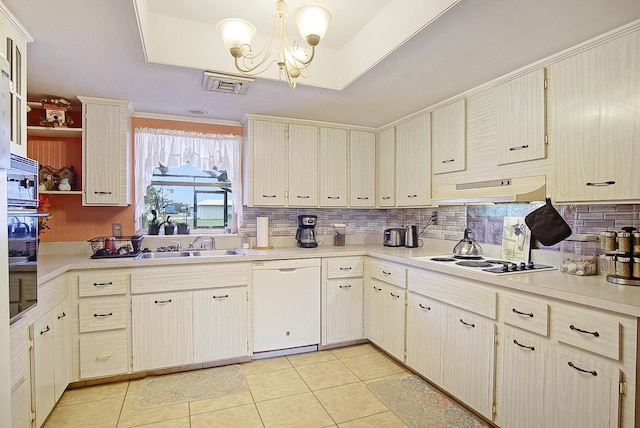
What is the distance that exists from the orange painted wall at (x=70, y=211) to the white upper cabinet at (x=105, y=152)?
295 millimetres

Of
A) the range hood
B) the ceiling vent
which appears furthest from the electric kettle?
the ceiling vent

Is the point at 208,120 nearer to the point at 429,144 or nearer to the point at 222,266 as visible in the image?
the point at 222,266

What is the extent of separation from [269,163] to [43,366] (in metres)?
2.26

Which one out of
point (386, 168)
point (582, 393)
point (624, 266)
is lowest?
point (582, 393)

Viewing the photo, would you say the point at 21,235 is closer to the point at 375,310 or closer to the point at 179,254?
the point at 179,254

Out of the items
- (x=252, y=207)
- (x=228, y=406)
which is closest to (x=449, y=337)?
(x=228, y=406)

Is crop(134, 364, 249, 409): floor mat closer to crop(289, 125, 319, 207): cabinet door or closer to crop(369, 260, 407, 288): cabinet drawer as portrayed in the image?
crop(369, 260, 407, 288): cabinet drawer

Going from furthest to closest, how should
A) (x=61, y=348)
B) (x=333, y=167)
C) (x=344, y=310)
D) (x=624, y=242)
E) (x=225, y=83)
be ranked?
(x=333, y=167) < (x=344, y=310) < (x=225, y=83) < (x=61, y=348) < (x=624, y=242)

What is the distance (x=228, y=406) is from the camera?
2275 mm

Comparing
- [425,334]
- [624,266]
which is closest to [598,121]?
[624,266]

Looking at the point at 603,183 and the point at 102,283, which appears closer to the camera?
the point at 603,183

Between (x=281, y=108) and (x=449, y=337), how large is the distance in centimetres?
232

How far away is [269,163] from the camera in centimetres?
338

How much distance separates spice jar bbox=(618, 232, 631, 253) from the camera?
5.61 ft
